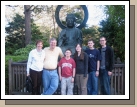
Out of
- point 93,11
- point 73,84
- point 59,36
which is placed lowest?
point 73,84

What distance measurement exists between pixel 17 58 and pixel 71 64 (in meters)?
1.08

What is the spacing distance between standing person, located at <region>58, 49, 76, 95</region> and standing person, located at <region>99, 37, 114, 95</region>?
→ 0.53 metres

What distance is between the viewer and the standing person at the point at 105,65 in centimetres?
590

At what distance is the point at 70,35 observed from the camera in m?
6.36

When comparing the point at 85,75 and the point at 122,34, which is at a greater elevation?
the point at 122,34

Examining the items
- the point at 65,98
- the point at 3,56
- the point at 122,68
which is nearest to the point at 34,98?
the point at 65,98

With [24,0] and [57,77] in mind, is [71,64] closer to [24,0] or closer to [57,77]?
[57,77]

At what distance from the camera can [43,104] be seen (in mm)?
5945

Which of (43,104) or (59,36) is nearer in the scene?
(43,104)

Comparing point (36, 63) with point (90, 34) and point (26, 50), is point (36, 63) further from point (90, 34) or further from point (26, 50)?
point (90, 34)

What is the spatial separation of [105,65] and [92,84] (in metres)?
0.41

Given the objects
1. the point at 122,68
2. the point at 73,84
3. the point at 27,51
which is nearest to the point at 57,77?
the point at 73,84

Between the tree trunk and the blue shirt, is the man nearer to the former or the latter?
the blue shirt

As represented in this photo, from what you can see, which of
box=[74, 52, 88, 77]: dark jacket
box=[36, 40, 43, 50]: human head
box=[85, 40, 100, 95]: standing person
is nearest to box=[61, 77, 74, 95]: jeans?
box=[74, 52, 88, 77]: dark jacket
